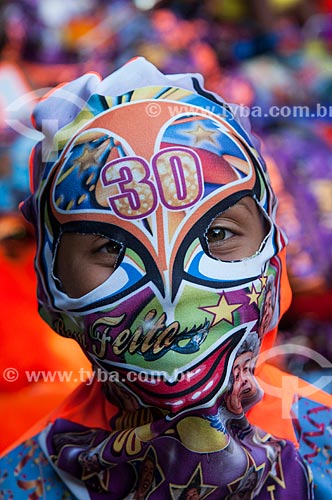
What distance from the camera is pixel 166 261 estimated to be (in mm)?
872

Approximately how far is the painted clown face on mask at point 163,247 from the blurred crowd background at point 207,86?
37cm

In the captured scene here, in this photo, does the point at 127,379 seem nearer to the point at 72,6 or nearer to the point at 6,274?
the point at 6,274

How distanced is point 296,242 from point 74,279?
1.31 m

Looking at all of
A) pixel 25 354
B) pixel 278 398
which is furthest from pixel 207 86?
pixel 278 398

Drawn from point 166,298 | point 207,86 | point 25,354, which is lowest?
point 25,354

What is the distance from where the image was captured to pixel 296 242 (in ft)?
7.03

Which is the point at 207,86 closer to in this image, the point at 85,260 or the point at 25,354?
the point at 25,354

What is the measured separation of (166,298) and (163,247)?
0.19ft

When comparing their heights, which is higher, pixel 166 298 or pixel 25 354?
pixel 166 298

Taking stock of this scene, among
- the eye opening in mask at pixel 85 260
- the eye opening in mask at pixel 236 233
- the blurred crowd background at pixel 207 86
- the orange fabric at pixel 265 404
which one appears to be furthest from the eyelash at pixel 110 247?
the blurred crowd background at pixel 207 86

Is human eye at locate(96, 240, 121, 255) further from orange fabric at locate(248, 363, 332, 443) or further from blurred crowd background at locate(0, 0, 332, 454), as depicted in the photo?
blurred crowd background at locate(0, 0, 332, 454)

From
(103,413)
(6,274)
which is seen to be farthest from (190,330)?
(6,274)

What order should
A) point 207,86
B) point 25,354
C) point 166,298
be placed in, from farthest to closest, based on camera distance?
1. point 207,86
2. point 25,354
3. point 166,298

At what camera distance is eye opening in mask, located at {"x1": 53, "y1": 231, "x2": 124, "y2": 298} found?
901 mm
